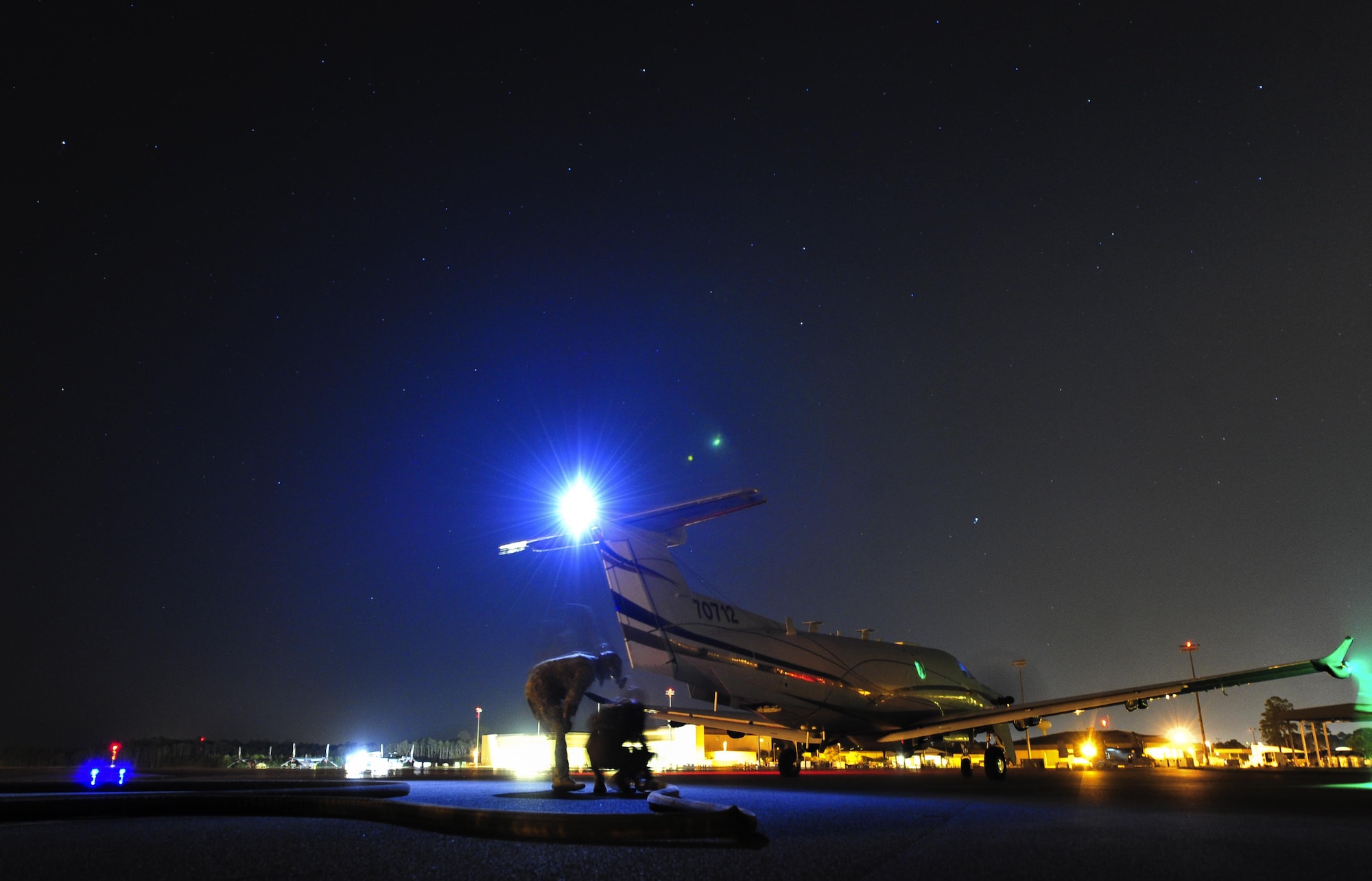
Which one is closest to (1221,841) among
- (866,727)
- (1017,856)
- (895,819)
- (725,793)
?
(1017,856)

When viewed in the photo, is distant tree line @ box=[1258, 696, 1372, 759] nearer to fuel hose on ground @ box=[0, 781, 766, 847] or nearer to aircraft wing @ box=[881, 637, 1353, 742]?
aircraft wing @ box=[881, 637, 1353, 742]

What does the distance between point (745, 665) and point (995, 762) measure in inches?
330

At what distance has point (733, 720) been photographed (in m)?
23.4

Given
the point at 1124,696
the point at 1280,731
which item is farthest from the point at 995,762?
the point at 1280,731

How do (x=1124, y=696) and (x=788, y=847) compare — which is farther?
(x=1124, y=696)

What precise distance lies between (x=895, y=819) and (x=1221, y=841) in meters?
3.13

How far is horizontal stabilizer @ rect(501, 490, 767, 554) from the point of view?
71.4 ft

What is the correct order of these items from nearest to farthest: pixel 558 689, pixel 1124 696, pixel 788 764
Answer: pixel 558 689 → pixel 1124 696 → pixel 788 764

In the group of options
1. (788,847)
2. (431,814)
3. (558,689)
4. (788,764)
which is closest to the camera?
(788,847)

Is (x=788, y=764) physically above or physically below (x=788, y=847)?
below

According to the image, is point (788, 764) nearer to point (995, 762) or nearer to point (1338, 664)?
point (995, 762)

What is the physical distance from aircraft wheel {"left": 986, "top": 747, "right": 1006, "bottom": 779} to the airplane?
3cm

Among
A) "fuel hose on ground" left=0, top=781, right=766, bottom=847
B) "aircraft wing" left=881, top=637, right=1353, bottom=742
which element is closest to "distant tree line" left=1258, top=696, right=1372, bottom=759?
"aircraft wing" left=881, top=637, right=1353, bottom=742

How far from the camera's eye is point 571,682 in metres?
12.5
